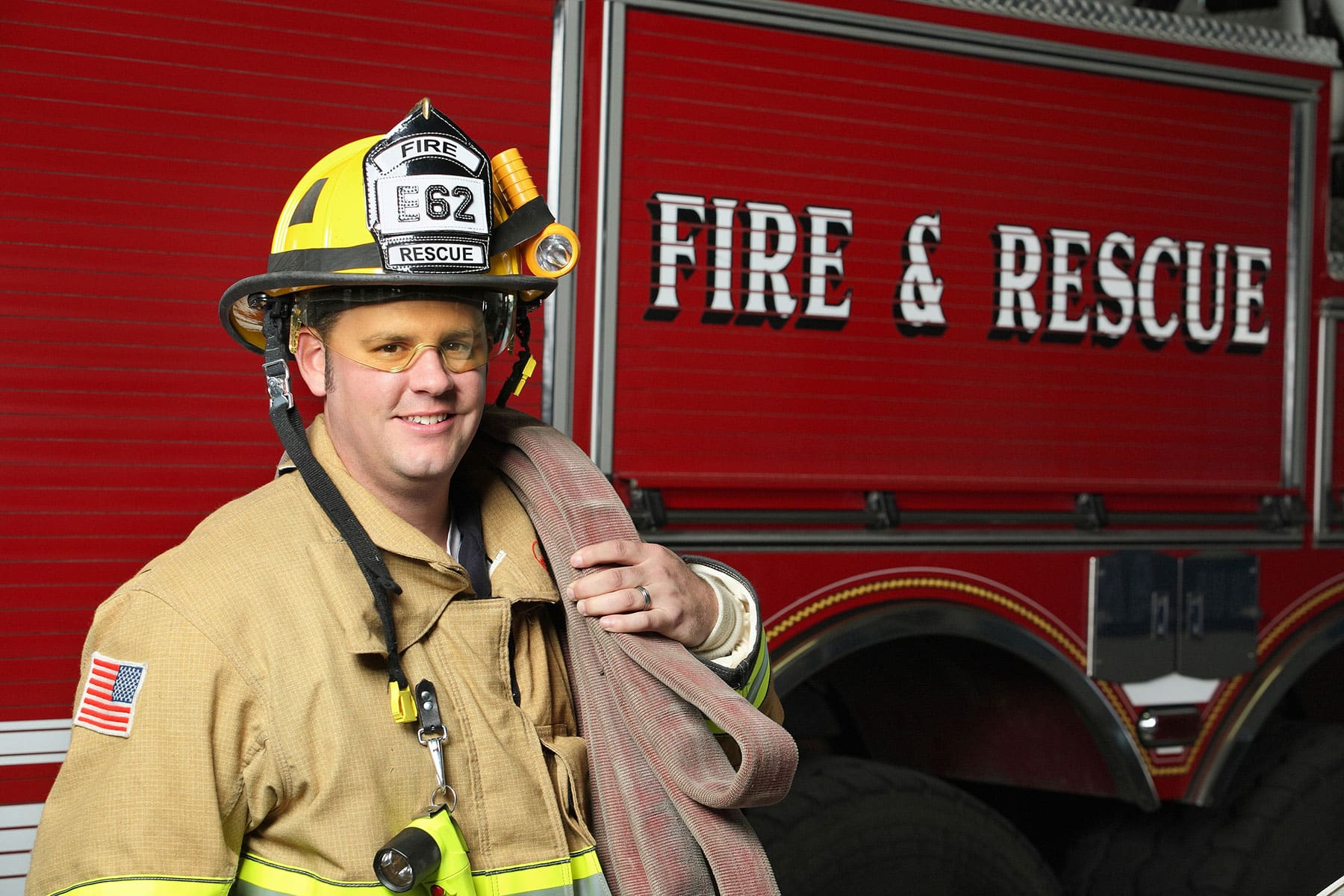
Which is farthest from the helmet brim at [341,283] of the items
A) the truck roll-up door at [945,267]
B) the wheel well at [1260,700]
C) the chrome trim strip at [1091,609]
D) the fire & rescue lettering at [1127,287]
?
the wheel well at [1260,700]

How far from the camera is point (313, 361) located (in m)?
1.77

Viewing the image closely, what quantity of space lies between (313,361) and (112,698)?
514mm

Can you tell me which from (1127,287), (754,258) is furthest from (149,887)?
(1127,287)

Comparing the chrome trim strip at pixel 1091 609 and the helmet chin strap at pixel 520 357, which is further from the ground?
the helmet chin strap at pixel 520 357

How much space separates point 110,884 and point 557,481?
762 millimetres

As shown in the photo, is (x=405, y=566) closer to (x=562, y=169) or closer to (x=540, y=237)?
(x=540, y=237)

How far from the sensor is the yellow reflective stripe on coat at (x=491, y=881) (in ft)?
4.97

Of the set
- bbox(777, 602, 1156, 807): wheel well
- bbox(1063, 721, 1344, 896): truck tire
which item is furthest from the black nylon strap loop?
bbox(1063, 721, 1344, 896): truck tire

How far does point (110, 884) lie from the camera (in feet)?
4.61

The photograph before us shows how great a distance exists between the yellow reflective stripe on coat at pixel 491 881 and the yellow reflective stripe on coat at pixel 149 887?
86mm

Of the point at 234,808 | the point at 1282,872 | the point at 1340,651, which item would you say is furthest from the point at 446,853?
the point at 1340,651

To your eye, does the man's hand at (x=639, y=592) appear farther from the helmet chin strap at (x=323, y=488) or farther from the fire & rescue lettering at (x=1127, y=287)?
the fire & rescue lettering at (x=1127, y=287)

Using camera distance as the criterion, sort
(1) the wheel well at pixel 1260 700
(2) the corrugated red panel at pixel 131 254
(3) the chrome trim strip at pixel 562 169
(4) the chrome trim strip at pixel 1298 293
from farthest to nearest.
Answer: (4) the chrome trim strip at pixel 1298 293 < (1) the wheel well at pixel 1260 700 < (3) the chrome trim strip at pixel 562 169 < (2) the corrugated red panel at pixel 131 254

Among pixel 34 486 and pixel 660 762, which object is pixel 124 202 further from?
pixel 660 762
